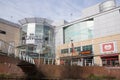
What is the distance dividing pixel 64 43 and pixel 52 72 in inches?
882

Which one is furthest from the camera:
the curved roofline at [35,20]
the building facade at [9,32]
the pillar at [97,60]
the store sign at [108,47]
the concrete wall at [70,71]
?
the curved roofline at [35,20]

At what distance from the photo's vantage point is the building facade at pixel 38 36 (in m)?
55.8

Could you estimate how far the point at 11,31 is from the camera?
52.6m

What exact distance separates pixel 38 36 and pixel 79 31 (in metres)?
12.6

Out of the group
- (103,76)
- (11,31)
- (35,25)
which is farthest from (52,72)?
(35,25)

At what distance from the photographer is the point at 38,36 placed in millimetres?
58438

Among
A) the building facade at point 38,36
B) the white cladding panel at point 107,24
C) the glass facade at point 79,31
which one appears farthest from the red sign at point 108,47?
the building facade at point 38,36

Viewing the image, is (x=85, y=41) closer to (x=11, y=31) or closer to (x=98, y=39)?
(x=98, y=39)

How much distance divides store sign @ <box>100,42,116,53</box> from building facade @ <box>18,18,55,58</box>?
1795 centimetres

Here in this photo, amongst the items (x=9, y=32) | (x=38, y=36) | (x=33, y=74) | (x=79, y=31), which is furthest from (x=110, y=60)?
(x=9, y=32)

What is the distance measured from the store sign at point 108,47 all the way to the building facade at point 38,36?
17.9 metres

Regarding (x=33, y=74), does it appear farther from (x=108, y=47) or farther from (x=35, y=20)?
(x=35, y=20)

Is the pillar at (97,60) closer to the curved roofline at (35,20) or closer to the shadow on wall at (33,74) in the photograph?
the shadow on wall at (33,74)

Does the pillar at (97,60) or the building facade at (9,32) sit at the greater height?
the building facade at (9,32)
